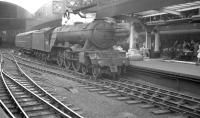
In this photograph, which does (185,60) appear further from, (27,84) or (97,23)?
(27,84)

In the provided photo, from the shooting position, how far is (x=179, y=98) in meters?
8.06

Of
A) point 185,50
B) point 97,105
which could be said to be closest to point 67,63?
point 185,50

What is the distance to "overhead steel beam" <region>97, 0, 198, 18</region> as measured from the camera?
11.3 metres

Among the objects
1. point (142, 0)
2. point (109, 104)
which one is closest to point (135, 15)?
point (142, 0)

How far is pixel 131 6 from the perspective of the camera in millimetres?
13336

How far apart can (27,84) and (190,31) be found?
32.1 feet

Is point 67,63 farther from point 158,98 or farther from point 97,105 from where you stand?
point 158,98

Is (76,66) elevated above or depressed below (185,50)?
below

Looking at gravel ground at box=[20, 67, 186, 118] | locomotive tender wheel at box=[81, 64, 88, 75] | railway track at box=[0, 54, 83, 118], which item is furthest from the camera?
A: locomotive tender wheel at box=[81, 64, 88, 75]

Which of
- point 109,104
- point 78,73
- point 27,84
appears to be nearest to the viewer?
point 109,104

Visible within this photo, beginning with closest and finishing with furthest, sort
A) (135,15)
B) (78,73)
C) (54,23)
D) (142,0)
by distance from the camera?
1. (142,0)
2. (78,73)
3. (135,15)
4. (54,23)

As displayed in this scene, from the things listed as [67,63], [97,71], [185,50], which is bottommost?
[97,71]

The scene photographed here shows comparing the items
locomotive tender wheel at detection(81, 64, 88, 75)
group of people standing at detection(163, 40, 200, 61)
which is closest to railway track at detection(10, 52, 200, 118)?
locomotive tender wheel at detection(81, 64, 88, 75)

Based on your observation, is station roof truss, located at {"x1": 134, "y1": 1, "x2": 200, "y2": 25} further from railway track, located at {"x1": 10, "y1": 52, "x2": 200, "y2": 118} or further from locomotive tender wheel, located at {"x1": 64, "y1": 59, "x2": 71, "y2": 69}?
locomotive tender wheel, located at {"x1": 64, "y1": 59, "x2": 71, "y2": 69}
